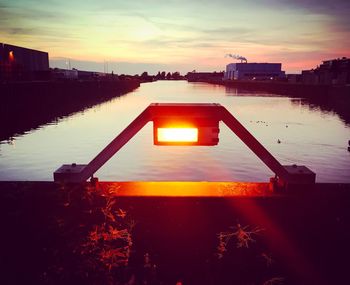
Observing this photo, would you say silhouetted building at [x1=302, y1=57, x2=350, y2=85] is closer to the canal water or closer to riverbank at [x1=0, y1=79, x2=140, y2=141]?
the canal water

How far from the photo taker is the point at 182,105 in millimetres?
5723

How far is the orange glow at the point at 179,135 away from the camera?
567cm

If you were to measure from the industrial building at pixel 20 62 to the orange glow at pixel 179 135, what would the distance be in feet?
204

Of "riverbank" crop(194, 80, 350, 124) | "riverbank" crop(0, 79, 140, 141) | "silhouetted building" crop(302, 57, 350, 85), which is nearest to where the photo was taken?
"riverbank" crop(0, 79, 140, 141)

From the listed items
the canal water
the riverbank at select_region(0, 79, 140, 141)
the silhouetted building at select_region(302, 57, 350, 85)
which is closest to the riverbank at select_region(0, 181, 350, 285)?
the canal water

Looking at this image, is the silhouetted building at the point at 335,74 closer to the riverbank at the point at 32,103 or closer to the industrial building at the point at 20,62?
the riverbank at the point at 32,103

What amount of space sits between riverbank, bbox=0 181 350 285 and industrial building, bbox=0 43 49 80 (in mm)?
61101

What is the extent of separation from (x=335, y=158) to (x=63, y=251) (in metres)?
25.2

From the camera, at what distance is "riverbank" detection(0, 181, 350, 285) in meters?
5.73

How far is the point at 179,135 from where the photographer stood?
5.68 m

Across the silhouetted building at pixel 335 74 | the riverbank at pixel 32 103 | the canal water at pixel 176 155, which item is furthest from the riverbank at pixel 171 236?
the silhouetted building at pixel 335 74

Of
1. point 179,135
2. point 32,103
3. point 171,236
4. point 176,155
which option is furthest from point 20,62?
point 171,236

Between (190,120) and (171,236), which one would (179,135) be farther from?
(171,236)

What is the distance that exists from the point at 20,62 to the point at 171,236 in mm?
77213
